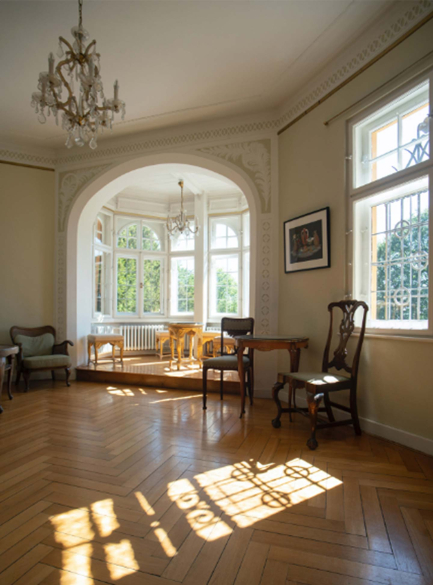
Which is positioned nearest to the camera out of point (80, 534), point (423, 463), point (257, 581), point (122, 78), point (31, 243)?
point (257, 581)

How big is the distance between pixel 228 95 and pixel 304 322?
9.88ft

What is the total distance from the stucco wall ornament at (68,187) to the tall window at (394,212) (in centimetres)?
436

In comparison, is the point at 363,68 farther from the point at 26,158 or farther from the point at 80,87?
the point at 26,158

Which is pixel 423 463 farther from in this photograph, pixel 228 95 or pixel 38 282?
pixel 38 282

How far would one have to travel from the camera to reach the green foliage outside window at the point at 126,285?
8227 millimetres

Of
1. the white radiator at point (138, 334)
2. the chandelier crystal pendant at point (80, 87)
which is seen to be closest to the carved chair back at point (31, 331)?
the white radiator at point (138, 334)

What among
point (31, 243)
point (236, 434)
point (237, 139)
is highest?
point (237, 139)

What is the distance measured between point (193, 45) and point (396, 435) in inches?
166

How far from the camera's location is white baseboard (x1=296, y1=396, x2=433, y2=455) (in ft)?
9.31

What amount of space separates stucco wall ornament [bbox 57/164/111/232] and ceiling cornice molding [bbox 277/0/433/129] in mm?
3373

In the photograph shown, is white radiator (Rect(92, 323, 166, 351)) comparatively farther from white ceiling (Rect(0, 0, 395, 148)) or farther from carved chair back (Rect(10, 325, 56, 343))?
white ceiling (Rect(0, 0, 395, 148))

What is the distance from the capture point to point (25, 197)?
6008 millimetres

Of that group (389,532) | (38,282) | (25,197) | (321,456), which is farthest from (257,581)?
(25,197)

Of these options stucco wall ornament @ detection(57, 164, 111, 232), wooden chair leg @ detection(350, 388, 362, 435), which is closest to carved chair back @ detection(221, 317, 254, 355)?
wooden chair leg @ detection(350, 388, 362, 435)
